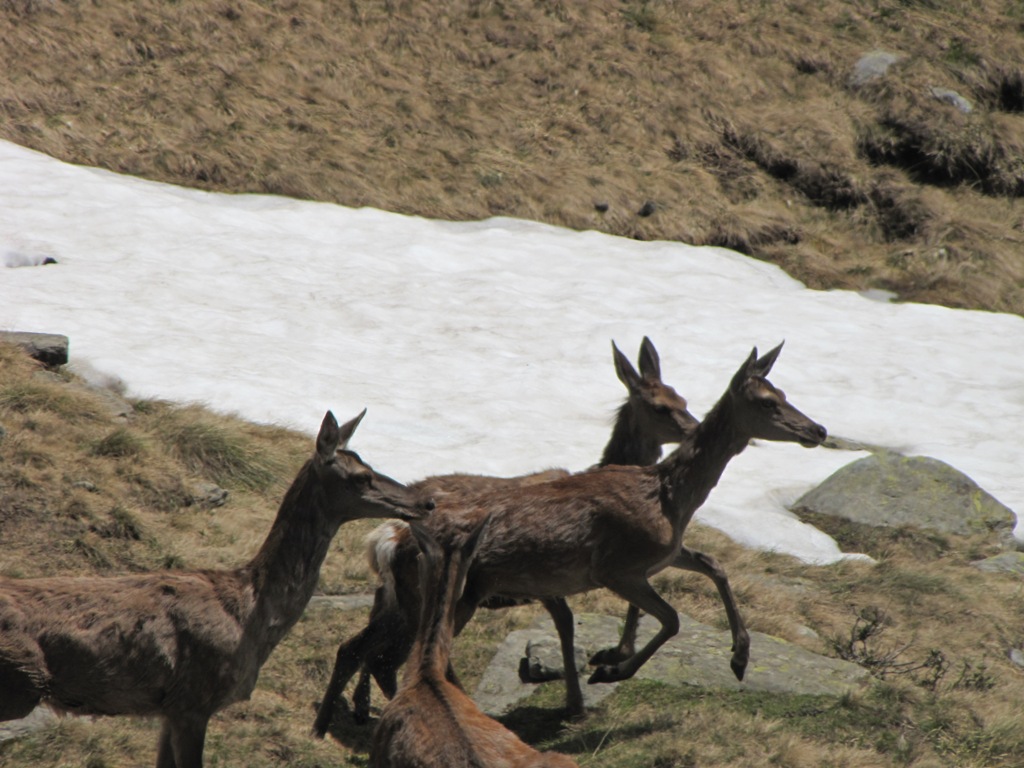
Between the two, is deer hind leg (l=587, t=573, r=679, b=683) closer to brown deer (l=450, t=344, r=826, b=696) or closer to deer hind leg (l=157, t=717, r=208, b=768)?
brown deer (l=450, t=344, r=826, b=696)

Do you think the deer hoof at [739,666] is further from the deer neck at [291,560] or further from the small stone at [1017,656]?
the small stone at [1017,656]

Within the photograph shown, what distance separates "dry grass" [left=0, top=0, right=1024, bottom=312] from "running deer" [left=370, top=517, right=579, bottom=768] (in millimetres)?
17902

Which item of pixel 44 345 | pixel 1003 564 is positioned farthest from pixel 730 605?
pixel 44 345

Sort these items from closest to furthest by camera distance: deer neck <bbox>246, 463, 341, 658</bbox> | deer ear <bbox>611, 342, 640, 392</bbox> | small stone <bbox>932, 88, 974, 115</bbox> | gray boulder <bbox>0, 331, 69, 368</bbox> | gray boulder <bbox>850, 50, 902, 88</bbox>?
1. deer neck <bbox>246, 463, 341, 658</bbox>
2. deer ear <bbox>611, 342, 640, 392</bbox>
3. gray boulder <bbox>0, 331, 69, 368</bbox>
4. small stone <bbox>932, 88, 974, 115</bbox>
5. gray boulder <bbox>850, 50, 902, 88</bbox>

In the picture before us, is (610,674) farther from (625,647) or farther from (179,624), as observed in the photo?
(179,624)

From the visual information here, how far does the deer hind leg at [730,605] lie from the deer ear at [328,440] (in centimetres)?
290

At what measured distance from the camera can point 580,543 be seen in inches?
347

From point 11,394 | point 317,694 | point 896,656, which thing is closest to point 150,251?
point 11,394

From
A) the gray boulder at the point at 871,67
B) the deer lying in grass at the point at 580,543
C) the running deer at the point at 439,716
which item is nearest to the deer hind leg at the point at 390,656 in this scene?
the deer lying in grass at the point at 580,543

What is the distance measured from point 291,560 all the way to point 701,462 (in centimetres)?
327

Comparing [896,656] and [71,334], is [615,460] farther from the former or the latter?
[71,334]

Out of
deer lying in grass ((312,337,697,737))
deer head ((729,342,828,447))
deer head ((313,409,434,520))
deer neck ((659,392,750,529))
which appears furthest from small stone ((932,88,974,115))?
deer head ((313,409,434,520))

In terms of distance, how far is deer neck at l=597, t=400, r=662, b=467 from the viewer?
1164 centimetres

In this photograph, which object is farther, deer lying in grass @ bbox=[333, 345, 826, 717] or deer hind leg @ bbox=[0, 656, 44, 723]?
deer lying in grass @ bbox=[333, 345, 826, 717]
